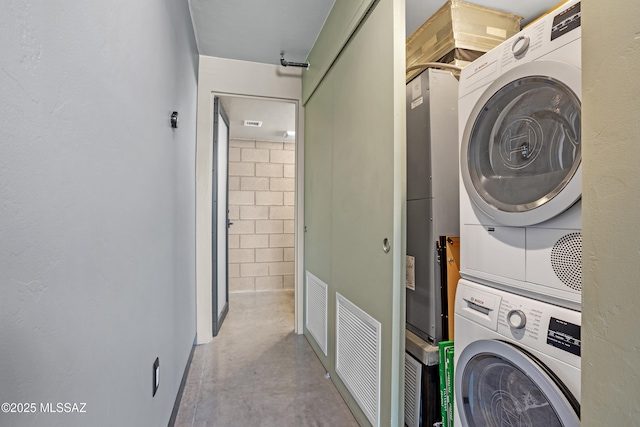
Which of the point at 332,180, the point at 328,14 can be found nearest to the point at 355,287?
the point at 332,180

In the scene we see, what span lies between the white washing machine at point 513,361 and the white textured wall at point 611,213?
35cm

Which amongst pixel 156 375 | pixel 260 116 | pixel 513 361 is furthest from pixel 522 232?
pixel 260 116

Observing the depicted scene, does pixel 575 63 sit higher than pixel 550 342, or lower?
higher

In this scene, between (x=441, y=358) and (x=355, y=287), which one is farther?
(x=355, y=287)

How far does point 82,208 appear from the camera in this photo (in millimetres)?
667

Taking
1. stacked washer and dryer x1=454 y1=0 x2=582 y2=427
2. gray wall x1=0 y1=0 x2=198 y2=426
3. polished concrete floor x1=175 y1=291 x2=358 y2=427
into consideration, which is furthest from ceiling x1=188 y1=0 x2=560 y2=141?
polished concrete floor x1=175 y1=291 x2=358 y2=427

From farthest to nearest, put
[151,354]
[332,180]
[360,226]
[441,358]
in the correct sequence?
[332,180] < [360,226] < [441,358] < [151,354]

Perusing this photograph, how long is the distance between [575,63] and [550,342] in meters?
0.82

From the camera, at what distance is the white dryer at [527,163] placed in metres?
0.88

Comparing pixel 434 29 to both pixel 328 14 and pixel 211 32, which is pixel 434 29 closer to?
pixel 328 14

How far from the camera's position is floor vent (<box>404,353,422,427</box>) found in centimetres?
147

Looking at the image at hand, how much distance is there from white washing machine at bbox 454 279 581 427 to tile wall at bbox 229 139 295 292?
11.9 ft

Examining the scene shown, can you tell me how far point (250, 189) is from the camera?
4.56 m

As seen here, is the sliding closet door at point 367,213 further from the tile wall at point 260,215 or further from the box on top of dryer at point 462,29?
the tile wall at point 260,215
